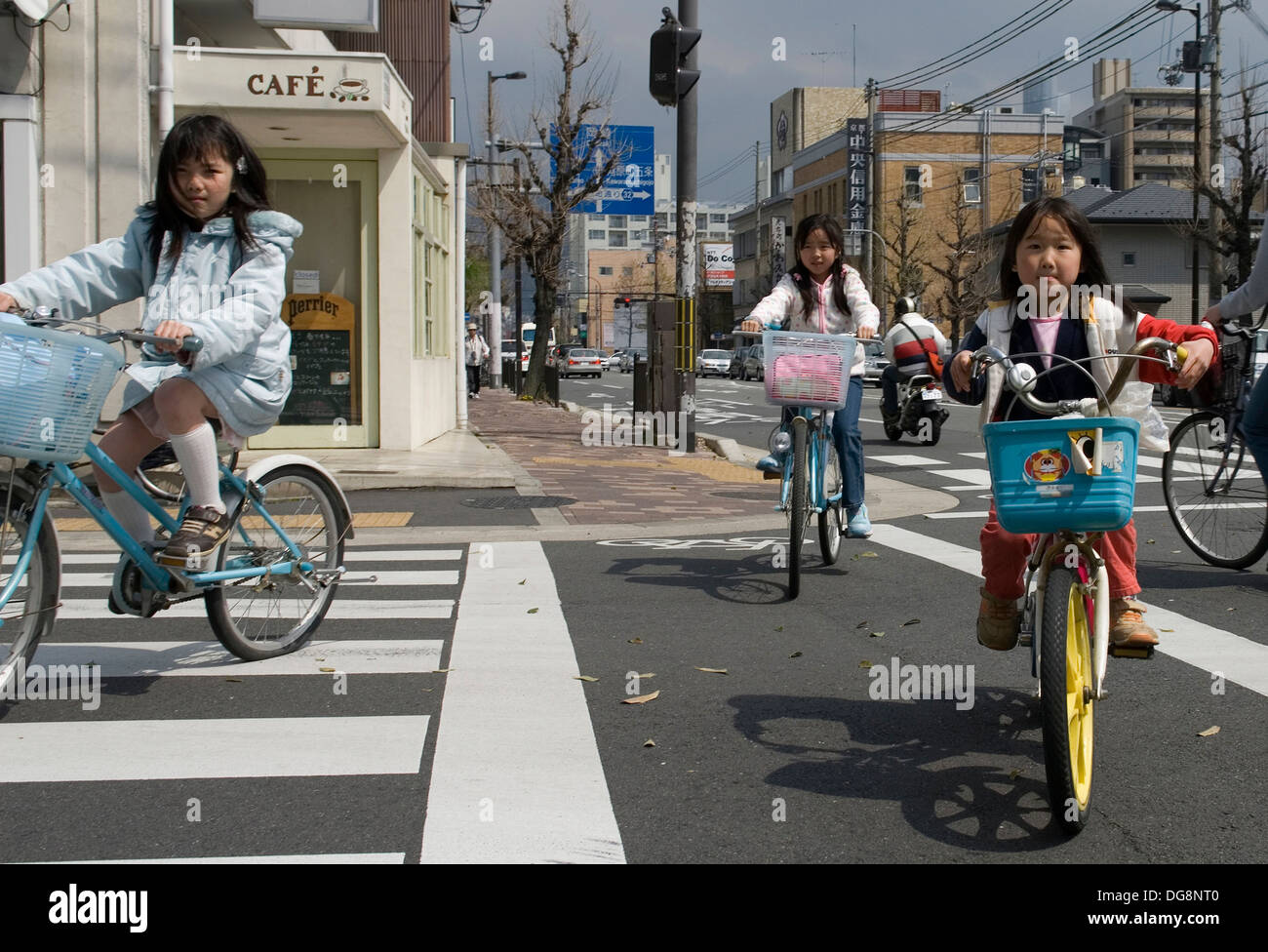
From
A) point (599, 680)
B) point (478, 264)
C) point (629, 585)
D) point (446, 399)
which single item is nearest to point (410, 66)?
point (446, 399)

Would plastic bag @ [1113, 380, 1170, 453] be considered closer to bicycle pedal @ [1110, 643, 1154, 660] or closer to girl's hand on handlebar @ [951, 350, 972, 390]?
girl's hand on handlebar @ [951, 350, 972, 390]

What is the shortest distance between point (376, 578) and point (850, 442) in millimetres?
2593

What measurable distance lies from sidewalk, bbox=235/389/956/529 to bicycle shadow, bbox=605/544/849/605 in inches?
74.7

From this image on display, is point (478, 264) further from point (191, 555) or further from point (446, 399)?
point (191, 555)

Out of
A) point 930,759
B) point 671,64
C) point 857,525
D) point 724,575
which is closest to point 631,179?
point 671,64

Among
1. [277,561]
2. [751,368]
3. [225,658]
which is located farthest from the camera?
[751,368]

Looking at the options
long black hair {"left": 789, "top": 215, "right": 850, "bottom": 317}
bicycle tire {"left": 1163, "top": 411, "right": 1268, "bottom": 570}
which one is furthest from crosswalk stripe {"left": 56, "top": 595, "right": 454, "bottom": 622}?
bicycle tire {"left": 1163, "top": 411, "right": 1268, "bottom": 570}

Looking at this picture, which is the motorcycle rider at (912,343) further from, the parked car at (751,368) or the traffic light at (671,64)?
the parked car at (751,368)

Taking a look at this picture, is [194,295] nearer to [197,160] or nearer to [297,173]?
[197,160]

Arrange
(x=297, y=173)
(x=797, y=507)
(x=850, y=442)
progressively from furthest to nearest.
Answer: (x=297, y=173) < (x=850, y=442) < (x=797, y=507)

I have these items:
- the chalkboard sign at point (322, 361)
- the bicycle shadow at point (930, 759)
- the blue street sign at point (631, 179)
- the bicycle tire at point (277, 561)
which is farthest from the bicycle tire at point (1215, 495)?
the blue street sign at point (631, 179)

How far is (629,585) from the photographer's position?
6.96 m

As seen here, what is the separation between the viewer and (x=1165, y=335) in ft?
12.2
